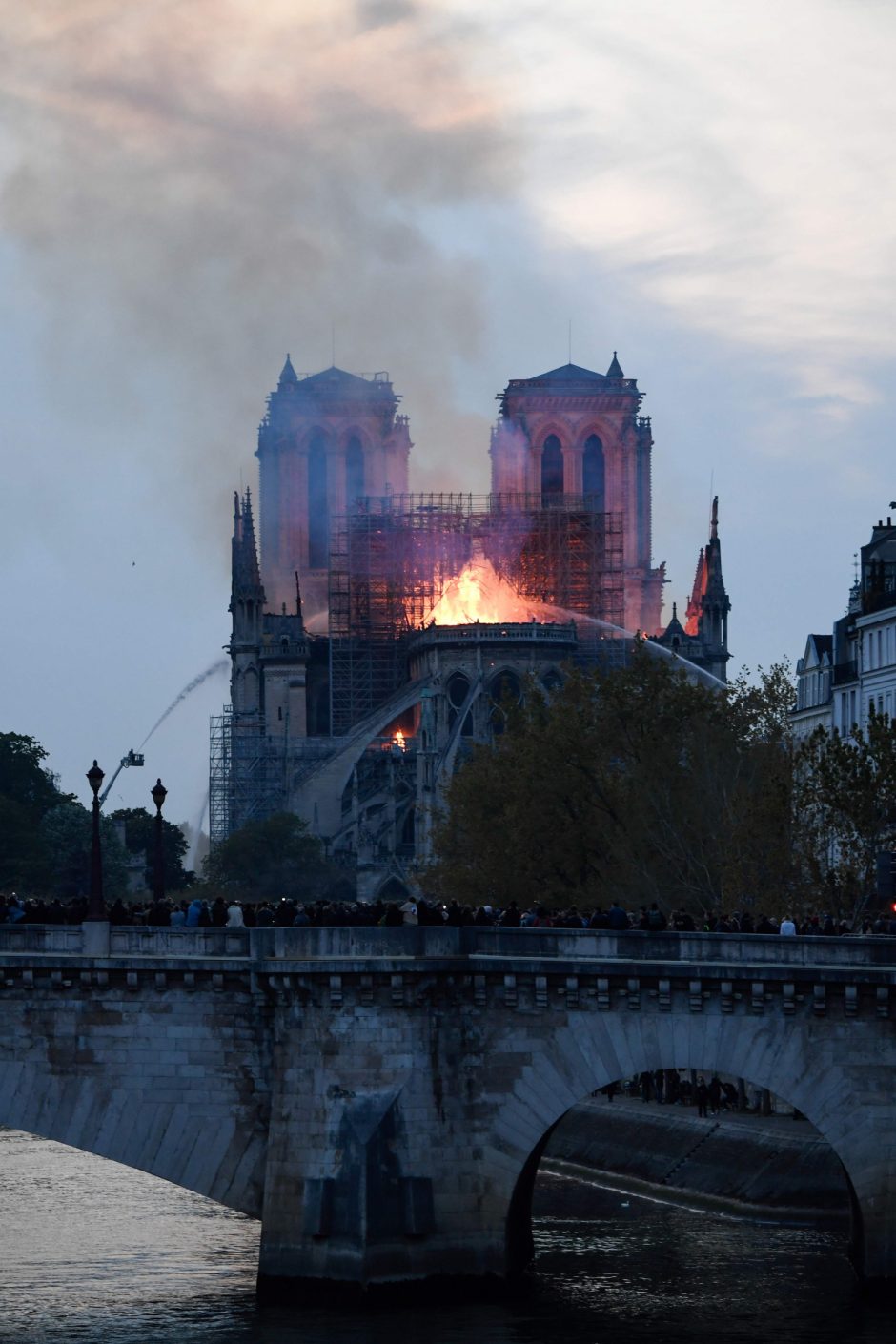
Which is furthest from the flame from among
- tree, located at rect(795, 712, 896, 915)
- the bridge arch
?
the bridge arch

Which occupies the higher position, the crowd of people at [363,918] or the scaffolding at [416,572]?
the scaffolding at [416,572]

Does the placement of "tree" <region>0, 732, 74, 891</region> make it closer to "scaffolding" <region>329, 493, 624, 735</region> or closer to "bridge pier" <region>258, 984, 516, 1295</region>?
"scaffolding" <region>329, 493, 624, 735</region>

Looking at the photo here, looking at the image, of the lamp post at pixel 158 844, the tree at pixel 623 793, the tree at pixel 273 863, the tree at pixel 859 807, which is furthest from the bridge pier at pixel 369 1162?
the tree at pixel 273 863

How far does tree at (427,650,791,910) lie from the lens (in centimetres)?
8525

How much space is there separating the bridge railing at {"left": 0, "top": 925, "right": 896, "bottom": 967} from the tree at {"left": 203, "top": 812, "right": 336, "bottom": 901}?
11795 centimetres

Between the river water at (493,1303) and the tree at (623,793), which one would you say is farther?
the tree at (623,793)

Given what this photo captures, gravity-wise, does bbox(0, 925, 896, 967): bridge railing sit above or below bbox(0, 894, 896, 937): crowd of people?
below

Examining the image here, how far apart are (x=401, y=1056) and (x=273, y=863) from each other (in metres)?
123

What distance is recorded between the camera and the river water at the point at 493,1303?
49.5 meters

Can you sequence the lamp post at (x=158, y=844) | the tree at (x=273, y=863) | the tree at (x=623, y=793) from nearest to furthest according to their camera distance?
the lamp post at (x=158, y=844) → the tree at (x=623, y=793) → the tree at (x=273, y=863)

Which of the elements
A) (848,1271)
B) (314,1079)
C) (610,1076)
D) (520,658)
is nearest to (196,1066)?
(314,1079)

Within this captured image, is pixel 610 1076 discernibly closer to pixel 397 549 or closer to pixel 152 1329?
pixel 152 1329

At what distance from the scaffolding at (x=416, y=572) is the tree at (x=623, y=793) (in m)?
89.1

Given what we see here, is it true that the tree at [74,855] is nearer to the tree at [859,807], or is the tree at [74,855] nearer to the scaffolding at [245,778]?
the scaffolding at [245,778]
